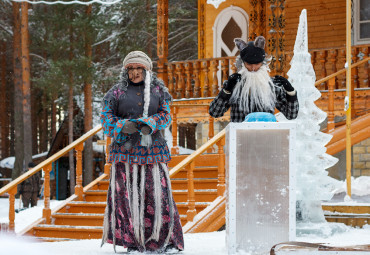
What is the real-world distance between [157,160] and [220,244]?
985 millimetres

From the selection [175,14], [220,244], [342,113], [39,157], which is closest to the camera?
[220,244]

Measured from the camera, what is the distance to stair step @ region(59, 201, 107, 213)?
851 cm

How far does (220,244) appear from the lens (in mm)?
5137

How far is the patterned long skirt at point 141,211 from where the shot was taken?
15.1 ft

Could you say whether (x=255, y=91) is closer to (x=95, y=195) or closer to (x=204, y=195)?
(x=204, y=195)

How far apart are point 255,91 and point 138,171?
1.05 metres

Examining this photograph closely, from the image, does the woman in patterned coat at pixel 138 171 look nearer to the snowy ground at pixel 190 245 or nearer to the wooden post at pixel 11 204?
the snowy ground at pixel 190 245

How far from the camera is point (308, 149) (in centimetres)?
630

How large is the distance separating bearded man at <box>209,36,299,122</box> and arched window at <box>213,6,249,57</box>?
10.0 m

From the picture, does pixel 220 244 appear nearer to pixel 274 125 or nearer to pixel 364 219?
pixel 274 125

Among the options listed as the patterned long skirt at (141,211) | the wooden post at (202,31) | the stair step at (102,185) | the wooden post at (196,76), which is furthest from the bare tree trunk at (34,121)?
the patterned long skirt at (141,211)

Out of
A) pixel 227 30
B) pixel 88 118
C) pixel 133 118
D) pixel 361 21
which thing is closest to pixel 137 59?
pixel 133 118

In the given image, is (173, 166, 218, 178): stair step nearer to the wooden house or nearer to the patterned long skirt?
the wooden house

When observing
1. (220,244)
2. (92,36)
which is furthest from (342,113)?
(92,36)
